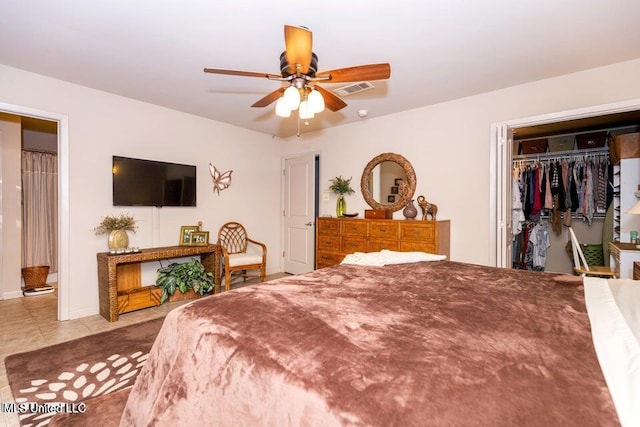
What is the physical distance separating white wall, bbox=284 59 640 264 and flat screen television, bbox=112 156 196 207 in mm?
2390

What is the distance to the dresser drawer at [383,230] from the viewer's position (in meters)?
3.65

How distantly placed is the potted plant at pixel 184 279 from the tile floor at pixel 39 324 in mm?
195

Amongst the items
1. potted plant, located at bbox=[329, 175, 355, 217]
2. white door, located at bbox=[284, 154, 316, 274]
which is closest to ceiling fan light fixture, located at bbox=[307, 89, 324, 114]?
potted plant, located at bbox=[329, 175, 355, 217]

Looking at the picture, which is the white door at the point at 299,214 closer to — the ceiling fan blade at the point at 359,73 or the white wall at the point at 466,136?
the white wall at the point at 466,136

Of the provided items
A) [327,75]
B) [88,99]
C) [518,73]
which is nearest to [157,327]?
[88,99]

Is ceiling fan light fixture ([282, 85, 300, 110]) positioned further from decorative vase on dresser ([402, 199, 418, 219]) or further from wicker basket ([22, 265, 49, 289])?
wicker basket ([22, 265, 49, 289])

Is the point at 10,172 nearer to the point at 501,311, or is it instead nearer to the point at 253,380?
the point at 253,380

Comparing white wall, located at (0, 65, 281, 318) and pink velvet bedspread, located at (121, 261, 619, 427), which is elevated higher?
white wall, located at (0, 65, 281, 318)

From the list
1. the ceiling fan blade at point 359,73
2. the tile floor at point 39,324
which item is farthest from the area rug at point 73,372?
the ceiling fan blade at point 359,73

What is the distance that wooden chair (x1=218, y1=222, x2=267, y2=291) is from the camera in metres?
4.13

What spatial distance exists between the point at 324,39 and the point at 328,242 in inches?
105

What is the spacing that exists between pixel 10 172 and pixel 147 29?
3295mm

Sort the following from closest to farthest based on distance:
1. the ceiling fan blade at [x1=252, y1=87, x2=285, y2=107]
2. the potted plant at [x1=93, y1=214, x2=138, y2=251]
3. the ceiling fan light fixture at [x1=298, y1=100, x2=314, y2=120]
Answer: the ceiling fan light fixture at [x1=298, y1=100, x2=314, y2=120]
the ceiling fan blade at [x1=252, y1=87, x2=285, y2=107]
the potted plant at [x1=93, y1=214, x2=138, y2=251]

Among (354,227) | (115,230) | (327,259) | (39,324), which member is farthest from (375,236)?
(39,324)
